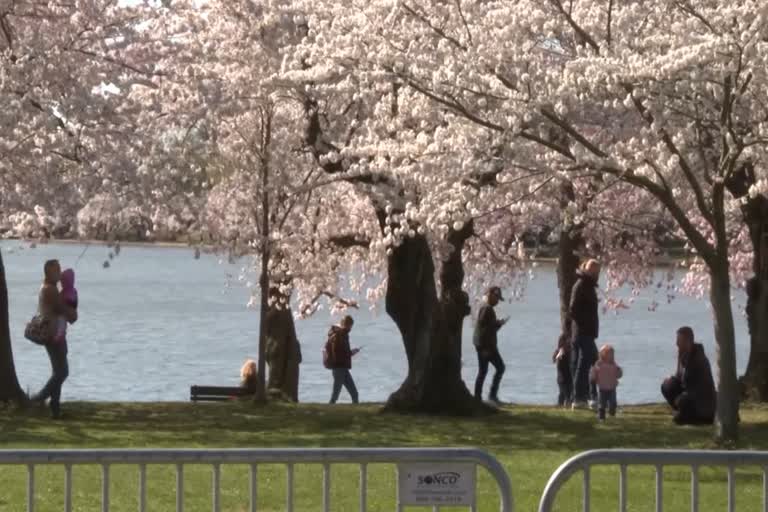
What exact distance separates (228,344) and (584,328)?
2948cm

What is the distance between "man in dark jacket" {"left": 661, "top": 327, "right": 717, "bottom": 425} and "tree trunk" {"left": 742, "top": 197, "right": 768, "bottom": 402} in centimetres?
461

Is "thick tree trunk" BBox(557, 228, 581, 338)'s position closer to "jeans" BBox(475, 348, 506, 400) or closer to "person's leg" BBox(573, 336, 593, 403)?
"jeans" BBox(475, 348, 506, 400)

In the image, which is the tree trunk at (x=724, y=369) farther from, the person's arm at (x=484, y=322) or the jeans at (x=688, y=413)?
the person's arm at (x=484, y=322)

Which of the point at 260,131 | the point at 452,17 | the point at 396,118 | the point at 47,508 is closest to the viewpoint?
the point at 47,508

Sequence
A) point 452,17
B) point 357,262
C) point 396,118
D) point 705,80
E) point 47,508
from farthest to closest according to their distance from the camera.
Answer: point 357,262 → point 396,118 → point 452,17 → point 705,80 → point 47,508

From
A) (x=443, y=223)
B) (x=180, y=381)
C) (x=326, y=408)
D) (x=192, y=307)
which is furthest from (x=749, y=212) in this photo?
(x=192, y=307)

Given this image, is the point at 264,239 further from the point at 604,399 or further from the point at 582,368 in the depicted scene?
the point at 604,399

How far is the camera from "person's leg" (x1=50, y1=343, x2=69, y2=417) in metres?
18.5

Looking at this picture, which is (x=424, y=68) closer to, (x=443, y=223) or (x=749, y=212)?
(x=443, y=223)

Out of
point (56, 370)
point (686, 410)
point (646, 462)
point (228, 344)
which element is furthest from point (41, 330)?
point (228, 344)

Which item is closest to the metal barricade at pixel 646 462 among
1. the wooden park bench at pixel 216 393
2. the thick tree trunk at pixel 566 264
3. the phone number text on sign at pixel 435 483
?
the phone number text on sign at pixel 435 483

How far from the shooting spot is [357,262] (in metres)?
30.5

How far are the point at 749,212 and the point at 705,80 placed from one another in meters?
8.36

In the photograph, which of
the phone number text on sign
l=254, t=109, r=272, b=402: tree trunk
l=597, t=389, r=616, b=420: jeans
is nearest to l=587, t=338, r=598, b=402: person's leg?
l=597, t=389, r=616, b=420: jeans
